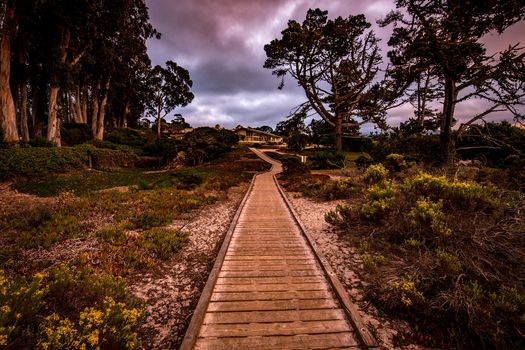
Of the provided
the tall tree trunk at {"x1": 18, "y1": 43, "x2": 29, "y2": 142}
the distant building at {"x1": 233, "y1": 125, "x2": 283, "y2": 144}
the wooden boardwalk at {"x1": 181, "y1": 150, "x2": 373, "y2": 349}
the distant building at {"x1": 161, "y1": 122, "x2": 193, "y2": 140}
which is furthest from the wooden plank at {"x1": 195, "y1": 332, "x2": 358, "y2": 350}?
the distant building at {"x1": 233, "y1": 125, "x2": 283, "y2": 144}

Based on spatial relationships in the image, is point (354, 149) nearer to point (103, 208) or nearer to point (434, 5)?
point (434, 5)

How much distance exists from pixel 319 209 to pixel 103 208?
9322 mm

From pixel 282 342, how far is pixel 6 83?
25.7 metres

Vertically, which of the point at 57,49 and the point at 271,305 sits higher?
the point at 57,49

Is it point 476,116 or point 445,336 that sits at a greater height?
point 476,116

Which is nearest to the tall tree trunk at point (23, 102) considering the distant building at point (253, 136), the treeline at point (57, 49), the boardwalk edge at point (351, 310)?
the treeline at point (57, 49)

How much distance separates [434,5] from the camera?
952cm

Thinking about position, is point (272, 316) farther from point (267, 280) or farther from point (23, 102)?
point (23, 102)

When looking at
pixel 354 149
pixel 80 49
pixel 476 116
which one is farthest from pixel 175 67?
pixel 476 116

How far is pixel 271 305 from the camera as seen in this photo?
3.82 m

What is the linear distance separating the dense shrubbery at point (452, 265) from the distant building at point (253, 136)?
73.7 m

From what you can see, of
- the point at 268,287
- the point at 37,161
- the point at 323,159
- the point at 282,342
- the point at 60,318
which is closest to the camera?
the point at 60,318

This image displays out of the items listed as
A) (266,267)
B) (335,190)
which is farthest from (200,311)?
(335,190)

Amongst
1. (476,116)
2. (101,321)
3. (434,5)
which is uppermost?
(434,5)
